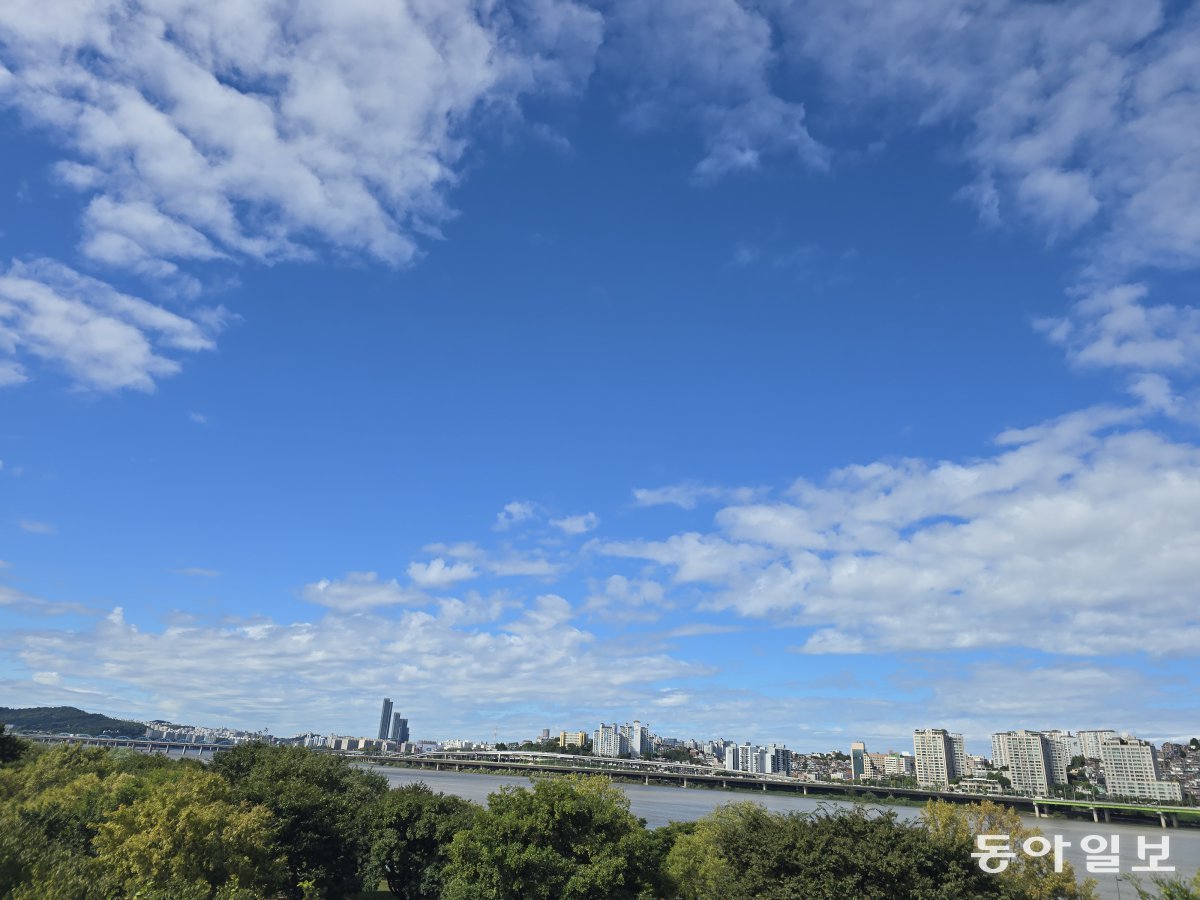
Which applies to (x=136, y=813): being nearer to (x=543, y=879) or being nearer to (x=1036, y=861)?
(x=543, y=879)

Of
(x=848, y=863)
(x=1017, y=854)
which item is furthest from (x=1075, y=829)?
(x=848, y=863)

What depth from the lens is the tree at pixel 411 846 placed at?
46906 mm

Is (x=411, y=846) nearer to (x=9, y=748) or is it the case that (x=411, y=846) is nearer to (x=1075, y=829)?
(x=9, y=748)

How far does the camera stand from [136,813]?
3253 centimetres

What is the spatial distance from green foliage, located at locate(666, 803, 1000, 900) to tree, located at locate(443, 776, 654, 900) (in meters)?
8.33

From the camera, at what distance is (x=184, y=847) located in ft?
103

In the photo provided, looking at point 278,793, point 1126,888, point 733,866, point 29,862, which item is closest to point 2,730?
point 278,793

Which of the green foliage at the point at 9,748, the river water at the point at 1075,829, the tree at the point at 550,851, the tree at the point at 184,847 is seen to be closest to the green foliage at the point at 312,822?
the tree at the point at 184,847

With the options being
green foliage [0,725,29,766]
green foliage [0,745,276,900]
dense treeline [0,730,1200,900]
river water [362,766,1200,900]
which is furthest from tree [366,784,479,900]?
green foliage [0,725,29,766]

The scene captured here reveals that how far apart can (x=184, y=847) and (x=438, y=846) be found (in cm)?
1928

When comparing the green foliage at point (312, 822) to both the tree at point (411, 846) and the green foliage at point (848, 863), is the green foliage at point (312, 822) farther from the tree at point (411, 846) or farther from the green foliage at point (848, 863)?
the green foliage at point (848, 863)

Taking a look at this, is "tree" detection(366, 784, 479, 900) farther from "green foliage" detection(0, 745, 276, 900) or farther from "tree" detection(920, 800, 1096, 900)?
"tree" detection(920, 800, 1096, 900)

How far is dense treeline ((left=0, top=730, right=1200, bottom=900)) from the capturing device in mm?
25484

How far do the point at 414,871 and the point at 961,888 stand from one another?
115 feet
